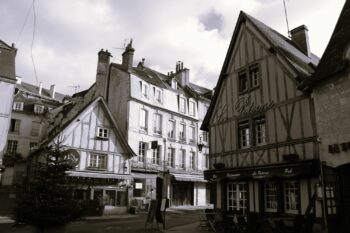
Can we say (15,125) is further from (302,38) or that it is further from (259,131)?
(302,38)

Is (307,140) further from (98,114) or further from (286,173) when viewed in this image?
(98,114)

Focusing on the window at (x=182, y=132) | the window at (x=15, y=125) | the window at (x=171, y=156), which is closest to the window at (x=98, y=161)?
the window at (x=171, y=156)

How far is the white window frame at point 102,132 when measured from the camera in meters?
18.5

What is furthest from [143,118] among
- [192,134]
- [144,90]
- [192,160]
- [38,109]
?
[38,109]

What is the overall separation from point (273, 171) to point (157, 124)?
576 inches

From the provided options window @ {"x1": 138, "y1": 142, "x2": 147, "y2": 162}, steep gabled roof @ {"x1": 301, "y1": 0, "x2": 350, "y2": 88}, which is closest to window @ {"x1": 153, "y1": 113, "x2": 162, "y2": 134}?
window @ {"x1": 138, "y1": 142, "x2": 147, "y2": 162}

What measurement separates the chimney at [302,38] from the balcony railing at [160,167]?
1229 centimetres

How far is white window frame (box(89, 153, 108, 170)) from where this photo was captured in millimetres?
18094

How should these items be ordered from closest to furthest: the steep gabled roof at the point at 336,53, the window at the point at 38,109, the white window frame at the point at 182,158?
the steep gabled roof at the point at 336,53 < the white window frame at the point at 182,158 < the window at the point at 38,109

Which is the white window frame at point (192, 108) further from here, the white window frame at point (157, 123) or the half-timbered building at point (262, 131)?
the half-timbered building at point (262, 131)

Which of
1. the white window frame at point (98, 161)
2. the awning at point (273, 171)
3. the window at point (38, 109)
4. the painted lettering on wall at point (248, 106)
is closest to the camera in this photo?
the awning at point (273, 171)

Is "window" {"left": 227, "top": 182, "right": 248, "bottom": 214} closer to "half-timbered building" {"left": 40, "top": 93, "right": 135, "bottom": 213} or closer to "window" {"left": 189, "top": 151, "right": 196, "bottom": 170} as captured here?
"half-timbered building" {"left": 40, "top": 93, "right": 135, "bottom": 213}

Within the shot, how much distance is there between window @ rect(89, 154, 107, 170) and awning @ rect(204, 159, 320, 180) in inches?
330

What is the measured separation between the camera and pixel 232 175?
1113cm
